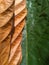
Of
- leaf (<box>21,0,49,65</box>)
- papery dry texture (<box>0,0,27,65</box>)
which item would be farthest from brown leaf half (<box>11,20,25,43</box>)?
leaf (<box>21,0,49,65</box>)

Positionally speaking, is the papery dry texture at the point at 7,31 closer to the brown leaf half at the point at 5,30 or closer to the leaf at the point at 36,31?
the brown leaf half at the point at 5,30

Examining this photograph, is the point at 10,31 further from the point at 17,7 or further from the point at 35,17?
the point at 35,17

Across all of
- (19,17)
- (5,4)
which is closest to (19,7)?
(19,17)

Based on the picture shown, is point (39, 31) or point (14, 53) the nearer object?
point (14, 53)

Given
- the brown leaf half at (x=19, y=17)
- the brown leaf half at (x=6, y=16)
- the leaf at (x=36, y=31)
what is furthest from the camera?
the leaf at (x=36, y=31)

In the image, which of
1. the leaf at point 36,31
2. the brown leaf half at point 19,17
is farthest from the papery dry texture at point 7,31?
the leaf at point 36,31

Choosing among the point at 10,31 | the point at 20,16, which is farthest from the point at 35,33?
the point at 10,31

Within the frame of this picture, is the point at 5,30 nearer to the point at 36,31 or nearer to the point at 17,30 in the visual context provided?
the point at 17,30

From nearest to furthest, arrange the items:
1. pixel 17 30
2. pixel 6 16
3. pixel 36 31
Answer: pixel 6 16 < pixel 17 30 < pixel 36 31
